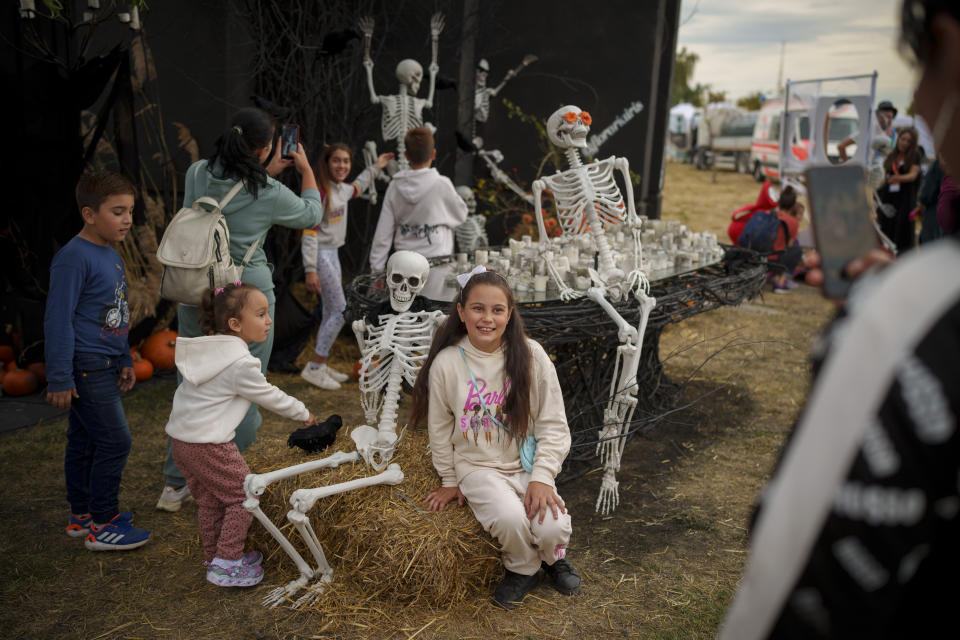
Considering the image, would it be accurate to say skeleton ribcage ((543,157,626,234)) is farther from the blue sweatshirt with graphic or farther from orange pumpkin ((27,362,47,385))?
orange pumpkin ((27,362,47,385))

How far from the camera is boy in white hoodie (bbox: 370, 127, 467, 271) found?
206 inches

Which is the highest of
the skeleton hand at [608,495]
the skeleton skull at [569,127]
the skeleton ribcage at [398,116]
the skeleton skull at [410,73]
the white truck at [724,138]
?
the white truck at [724,138]

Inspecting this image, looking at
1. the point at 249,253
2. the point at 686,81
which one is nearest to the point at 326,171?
the point at 249,253

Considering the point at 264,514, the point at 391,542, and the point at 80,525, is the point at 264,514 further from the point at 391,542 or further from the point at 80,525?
the point at 80,525

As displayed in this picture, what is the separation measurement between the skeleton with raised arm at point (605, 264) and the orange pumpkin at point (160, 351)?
3.12 m

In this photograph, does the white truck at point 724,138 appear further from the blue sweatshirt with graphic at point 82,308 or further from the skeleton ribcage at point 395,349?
the blue sweatshirt with graphic at point 82,308

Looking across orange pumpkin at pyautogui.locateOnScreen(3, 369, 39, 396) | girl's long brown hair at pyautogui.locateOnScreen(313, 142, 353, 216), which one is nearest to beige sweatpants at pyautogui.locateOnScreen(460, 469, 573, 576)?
girl's long brown hair at pyautogui.locateOnScreen(313, 142, 353, 216)

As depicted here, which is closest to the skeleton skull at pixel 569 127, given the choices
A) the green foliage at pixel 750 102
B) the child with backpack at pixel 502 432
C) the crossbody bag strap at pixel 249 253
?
the child with backpack at pixel 502 432

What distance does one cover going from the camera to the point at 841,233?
121cm

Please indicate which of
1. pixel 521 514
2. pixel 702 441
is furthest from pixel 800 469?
pixel 702 441

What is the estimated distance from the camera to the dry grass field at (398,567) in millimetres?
2939

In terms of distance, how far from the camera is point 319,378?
18.6 feet

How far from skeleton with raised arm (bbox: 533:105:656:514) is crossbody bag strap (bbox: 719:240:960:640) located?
105 inches

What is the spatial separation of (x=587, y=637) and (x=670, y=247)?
9.66 ft
